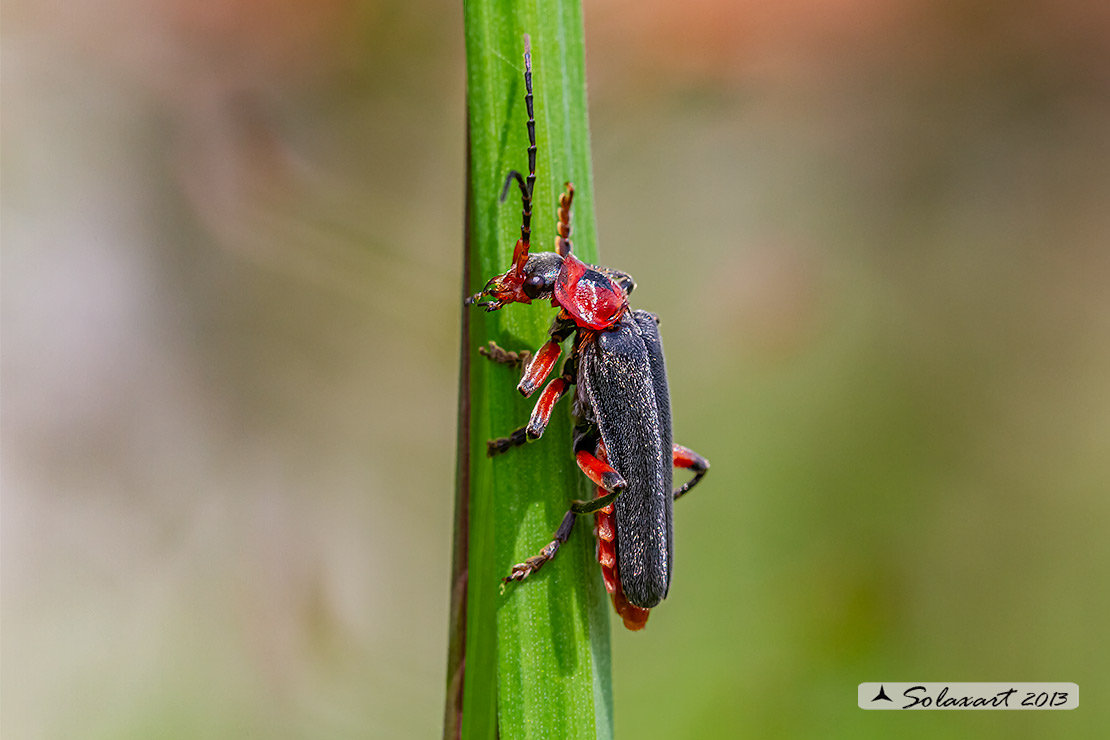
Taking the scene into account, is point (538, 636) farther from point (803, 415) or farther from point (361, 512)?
point (803, 415)

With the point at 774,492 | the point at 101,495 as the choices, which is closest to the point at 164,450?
the point at 101,495

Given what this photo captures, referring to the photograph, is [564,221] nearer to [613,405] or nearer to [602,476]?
[613,405]

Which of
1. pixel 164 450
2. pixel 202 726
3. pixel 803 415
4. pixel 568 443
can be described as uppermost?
pixel 803 415

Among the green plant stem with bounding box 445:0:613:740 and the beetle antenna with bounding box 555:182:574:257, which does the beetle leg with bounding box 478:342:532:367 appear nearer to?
the green plant stem with bounding box 445:0:613:740

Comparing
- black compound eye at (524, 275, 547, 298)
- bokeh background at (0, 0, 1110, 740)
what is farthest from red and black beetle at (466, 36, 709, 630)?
bokeh background at (0, 0, 1110, 740)

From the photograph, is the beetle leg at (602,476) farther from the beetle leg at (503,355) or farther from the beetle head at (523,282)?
the beetle head at (523,282)

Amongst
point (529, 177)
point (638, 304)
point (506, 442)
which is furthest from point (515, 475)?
point (638, 304)
